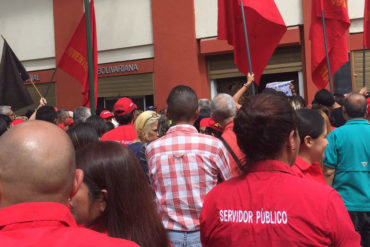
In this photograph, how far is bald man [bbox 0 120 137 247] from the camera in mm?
1256

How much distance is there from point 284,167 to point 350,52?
968 cm

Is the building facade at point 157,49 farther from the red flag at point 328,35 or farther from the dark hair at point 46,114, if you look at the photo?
the dark hair at point 46,114

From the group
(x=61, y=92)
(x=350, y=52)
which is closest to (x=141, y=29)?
(x=61, y=92)

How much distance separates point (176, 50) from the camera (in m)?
12.5

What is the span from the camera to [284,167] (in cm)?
204

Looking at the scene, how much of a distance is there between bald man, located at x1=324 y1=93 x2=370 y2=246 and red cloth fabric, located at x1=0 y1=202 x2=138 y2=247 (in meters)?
3.34

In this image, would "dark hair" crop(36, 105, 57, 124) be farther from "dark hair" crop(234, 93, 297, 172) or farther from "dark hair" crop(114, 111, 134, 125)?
"dark hair" crop(234, 93, 297, 172)

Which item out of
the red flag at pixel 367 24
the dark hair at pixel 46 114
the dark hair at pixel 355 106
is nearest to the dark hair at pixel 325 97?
the dark hair at pixel 355 106

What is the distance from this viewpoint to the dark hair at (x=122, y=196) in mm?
1987

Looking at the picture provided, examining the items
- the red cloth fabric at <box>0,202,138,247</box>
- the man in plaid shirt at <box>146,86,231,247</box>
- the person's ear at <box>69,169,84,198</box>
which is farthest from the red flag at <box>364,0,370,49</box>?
the red cloth fabric at <box>0,202,138,247</box>

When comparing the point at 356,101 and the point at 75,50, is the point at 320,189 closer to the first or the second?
the point at 356,101

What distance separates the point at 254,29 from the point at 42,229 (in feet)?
18.1

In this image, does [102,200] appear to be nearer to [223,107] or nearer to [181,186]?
[181,186]

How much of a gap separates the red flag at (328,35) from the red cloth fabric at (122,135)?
156 inches
